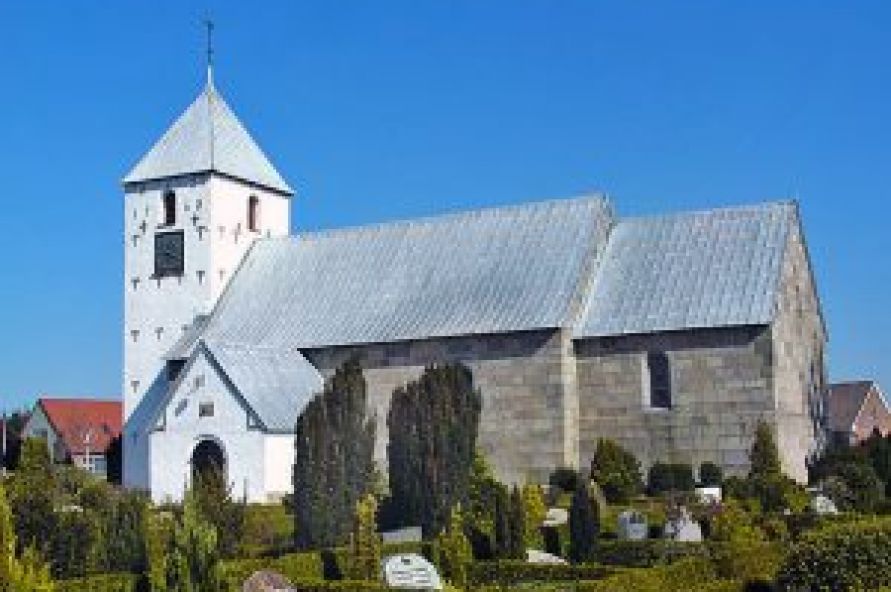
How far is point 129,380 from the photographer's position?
38.8 metres

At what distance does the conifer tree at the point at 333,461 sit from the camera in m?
22.4

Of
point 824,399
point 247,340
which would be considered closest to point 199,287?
point 247,340

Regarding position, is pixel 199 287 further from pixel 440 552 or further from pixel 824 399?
pixel 440 552

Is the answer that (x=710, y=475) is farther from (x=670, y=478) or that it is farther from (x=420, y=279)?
(x=420, y=279)

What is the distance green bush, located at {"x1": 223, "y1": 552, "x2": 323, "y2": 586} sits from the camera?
1817cm

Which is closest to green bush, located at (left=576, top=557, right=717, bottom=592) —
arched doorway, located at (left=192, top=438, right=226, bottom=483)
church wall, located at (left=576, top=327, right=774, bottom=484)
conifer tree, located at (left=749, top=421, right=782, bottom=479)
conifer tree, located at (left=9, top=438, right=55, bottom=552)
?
conifer tree, located at (left=749, top=421, right=782, bottom=479)

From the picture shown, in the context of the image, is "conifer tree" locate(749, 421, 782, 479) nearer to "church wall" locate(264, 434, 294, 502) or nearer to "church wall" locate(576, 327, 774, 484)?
"church wall" locate(576, 327, 774, 484)

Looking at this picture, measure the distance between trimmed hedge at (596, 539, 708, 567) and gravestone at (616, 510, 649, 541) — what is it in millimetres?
900

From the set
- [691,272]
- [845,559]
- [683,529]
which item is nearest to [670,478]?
[691,272]

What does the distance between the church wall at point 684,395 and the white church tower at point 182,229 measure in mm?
12351

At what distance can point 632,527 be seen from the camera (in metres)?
22.5

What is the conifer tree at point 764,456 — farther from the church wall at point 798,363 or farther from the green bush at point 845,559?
the green bush at point 845,559

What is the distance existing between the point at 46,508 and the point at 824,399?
806 inches

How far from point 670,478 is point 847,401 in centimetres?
3427
